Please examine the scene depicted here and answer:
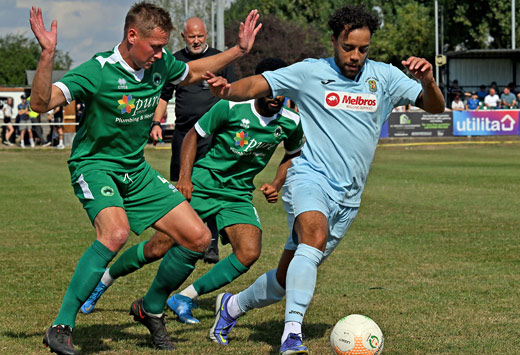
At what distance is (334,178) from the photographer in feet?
17.5

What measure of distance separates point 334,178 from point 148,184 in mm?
1269

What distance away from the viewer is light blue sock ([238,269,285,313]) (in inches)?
218

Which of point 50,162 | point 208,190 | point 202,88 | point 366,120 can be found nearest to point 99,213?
point 208,190

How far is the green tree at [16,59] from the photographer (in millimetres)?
103806

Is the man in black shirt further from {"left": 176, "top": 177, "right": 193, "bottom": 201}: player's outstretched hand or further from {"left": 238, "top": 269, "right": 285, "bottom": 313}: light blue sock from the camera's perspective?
{"left": 238, "top": 269, "right": 285, "bottom": 313}: light blue sock

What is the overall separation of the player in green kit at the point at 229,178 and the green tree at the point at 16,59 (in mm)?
98770

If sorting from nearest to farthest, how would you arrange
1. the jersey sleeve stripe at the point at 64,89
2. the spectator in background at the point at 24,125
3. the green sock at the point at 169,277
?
the jersey sleeve stripe at the point at 64,89 < the green sock at the point at 169,277 < the spectator in background at the point at 24,125

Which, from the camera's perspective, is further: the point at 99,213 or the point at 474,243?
the point at 474,243

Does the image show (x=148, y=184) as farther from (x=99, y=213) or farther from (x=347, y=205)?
(x=347, y=205)

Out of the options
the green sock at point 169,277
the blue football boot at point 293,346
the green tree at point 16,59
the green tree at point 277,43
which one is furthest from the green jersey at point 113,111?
the green tree at point 16,59

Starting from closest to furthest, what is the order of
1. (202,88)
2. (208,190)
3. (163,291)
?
1. (163,291)
2. (208,190)
3. (202,88)

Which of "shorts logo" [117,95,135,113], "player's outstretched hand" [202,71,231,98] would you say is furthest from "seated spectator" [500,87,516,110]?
"shorts logo" [117,95,135,113]

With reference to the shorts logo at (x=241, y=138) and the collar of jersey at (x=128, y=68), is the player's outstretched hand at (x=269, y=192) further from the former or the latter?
the collar of jersey at (x=128, y=68)

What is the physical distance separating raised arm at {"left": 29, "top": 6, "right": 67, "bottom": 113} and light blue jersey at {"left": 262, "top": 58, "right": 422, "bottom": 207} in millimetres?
1373
